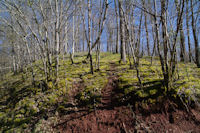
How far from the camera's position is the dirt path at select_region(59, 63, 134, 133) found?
10.7 feet

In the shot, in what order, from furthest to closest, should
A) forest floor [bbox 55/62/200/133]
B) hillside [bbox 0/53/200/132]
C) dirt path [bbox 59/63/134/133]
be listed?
dirt path [bbox 59/63/134/133], hillside [bbox 0/53/200/132], forest floor [bbox 55/62/200/133]

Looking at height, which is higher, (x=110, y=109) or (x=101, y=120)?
(x=110, y=109)

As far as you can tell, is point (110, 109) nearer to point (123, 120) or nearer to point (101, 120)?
point (101, 120)

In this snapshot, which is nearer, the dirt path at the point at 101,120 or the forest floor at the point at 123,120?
the forest floor at the point at 123,120

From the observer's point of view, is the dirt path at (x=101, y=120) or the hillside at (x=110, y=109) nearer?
the hillside at (x=110, y=109)

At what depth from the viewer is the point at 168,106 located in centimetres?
321

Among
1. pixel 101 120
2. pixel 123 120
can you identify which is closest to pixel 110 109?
pixel 101 120

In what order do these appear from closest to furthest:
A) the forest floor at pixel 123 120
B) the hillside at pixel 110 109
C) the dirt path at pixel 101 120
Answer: the forest floor at pixel 123 120, the hillside at pixel 110 109, the dirt path at pixel 101 120

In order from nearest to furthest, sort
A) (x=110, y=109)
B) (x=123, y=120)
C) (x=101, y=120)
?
(x=123, y=120)
(x=101, y=120)
(x=110, y=109)

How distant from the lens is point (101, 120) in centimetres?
351

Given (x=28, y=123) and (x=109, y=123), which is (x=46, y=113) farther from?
(x=109, y=123)

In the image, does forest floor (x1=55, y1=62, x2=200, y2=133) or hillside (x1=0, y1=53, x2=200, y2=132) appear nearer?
forest floor (x1=55, y1=62, x2=200, y2=133)

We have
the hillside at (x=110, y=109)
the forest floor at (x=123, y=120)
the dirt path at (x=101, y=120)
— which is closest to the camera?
the forest floor at (x=123, y=120)

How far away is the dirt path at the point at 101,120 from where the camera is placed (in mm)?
3254
